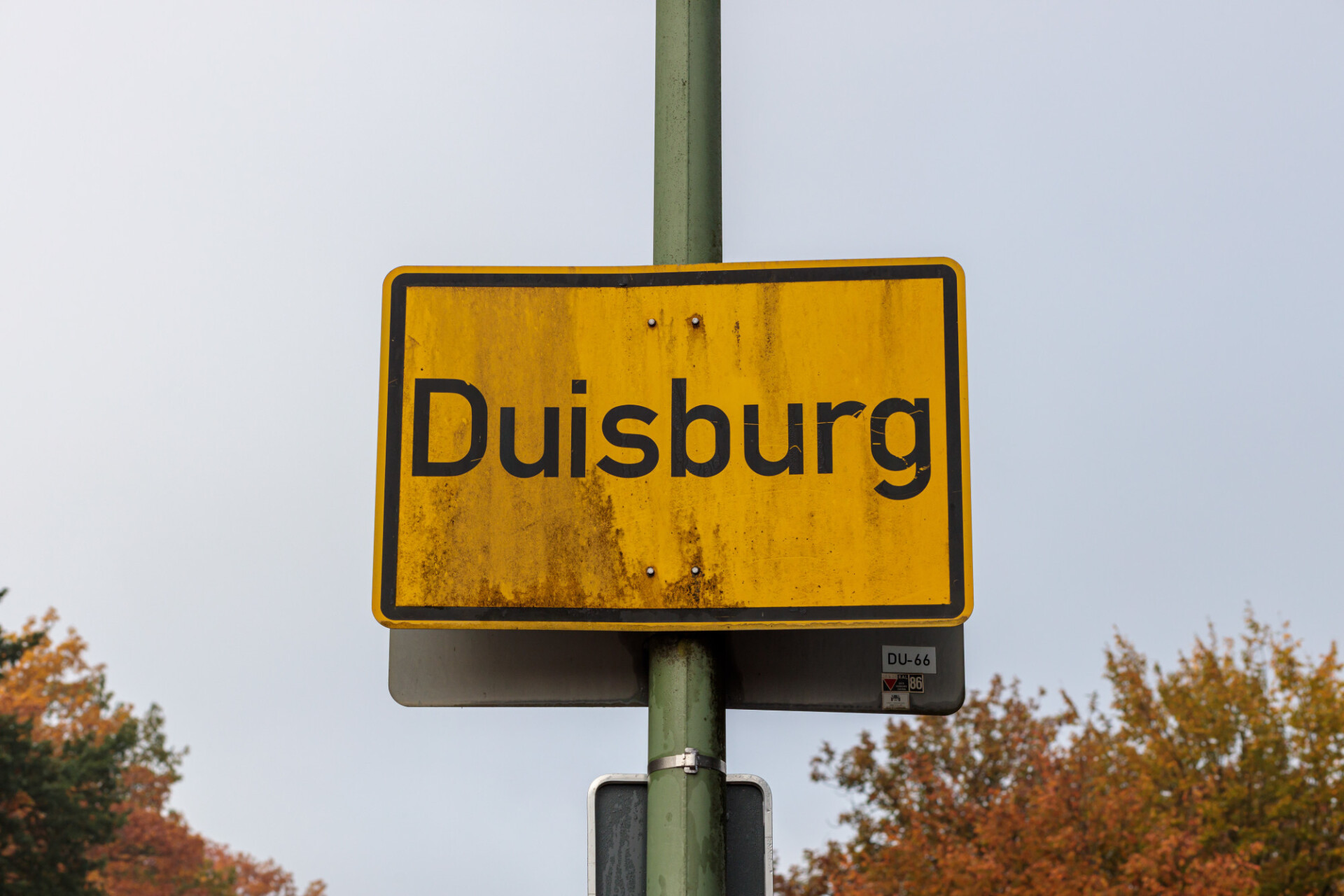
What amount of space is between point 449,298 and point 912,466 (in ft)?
3.70

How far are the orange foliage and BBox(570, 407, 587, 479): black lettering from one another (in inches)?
1634

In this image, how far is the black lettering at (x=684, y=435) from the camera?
9.89 ft

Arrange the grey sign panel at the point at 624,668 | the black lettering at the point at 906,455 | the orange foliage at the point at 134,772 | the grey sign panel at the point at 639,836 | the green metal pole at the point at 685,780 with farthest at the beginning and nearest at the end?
the orange foliage at the point at 134,772 < the grey sign panel at the point at 624,668 < the black lettering at the point at 906,455 < the grey sign panel at the point at 639,836 < the green metal pole at the point at 685,780

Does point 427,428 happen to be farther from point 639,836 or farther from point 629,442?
point 639,836

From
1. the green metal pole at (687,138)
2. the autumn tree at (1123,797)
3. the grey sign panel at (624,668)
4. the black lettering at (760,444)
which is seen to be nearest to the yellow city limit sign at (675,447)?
the black lettering at (760,444)

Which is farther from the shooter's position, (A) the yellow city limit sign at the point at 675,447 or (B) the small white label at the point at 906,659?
(B) the small white label at the point at 906,659

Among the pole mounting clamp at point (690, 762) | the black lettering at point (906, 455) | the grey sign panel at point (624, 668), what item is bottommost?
the pole mounting clamp at point (690, 762)

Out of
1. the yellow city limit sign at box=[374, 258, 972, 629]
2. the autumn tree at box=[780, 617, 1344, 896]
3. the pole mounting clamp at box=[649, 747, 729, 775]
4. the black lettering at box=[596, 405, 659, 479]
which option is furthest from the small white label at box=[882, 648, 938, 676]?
the autumn tree at box=[780, 617, 1344, 896]

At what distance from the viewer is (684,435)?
9.97 feet

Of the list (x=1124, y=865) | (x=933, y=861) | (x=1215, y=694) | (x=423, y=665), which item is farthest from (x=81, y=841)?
(x=423, y=665)

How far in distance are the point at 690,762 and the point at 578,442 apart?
0.76 meters

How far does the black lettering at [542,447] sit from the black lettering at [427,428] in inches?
1.7

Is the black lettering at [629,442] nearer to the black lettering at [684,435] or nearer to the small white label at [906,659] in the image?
the black lettering at [684,435]

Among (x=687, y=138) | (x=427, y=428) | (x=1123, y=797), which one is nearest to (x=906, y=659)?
(x=427, y=428)
